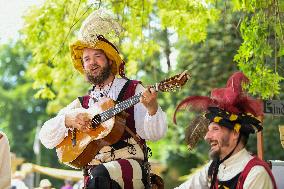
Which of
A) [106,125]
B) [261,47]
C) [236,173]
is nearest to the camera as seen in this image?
[236,173]

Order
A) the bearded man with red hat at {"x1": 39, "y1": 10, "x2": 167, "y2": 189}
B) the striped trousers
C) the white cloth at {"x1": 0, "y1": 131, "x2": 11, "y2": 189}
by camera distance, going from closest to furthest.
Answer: the striped trousers → the bearded man with red hat at {"x1": 39, "y1": 10, "x2": 167, "y2": 189} → the white cloth at {"x1": 0, "y1": 131, "x2": 11, "y2": 189}

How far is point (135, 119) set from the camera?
6215mm

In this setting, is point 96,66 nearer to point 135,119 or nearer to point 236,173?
point 135,119

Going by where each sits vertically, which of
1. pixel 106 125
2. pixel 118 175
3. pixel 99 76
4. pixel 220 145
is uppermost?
pixel 99 76

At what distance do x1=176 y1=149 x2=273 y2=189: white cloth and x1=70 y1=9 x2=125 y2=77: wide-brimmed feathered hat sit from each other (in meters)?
1.32

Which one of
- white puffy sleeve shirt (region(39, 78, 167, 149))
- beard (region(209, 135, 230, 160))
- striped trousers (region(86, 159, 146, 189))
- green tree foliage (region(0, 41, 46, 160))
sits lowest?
green tree foliage (region(0, 41, 46, 160))

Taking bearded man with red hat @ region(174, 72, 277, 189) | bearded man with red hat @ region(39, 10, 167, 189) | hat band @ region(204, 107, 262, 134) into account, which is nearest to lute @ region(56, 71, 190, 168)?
bearded man with red hat @ region(39, 10, 167, 189)

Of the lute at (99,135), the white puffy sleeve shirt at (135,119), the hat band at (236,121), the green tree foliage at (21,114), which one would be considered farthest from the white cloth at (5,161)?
the green tree foliage at (21,114)

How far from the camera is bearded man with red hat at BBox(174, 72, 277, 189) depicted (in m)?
5.24

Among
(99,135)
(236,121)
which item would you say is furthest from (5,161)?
(236,121)

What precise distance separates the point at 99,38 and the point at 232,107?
1.45m

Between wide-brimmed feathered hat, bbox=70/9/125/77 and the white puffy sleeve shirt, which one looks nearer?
the white puffy sleeve shirt

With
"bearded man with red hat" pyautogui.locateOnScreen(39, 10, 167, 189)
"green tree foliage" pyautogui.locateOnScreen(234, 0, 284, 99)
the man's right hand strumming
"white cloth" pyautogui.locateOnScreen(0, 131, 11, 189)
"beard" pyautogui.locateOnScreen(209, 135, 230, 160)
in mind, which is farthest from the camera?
"green tree foliage" pyautogui.locateOnScreen(234, 0, 284, 99)

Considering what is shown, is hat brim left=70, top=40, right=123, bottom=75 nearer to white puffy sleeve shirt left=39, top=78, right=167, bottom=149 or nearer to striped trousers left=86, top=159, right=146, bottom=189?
white puffy sleeve shirt left=39, top=78, right=167, bottom=149
